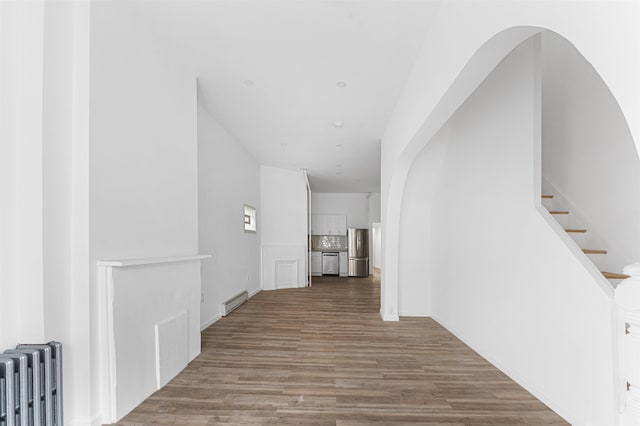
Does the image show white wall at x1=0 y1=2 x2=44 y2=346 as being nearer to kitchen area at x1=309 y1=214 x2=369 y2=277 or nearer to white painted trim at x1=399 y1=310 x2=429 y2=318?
white painted trim at x1=399 y1=310 x2=429 y2=318

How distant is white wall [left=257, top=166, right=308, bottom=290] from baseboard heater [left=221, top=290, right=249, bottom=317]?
1.77 metres

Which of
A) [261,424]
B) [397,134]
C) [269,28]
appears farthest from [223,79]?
Answer: [261,424]

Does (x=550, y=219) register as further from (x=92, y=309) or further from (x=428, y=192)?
(x=92, y=309)

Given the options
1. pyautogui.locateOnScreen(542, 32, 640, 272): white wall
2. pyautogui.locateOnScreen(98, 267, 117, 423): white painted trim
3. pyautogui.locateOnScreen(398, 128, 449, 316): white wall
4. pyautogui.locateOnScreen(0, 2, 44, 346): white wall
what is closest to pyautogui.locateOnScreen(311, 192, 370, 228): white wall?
pyautogui.locateOnScreen(398, 128, 449, 316): white wall

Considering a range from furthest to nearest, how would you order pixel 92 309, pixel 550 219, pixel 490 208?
pixel 490 208 < pixel 550 219 < pixel 92 309

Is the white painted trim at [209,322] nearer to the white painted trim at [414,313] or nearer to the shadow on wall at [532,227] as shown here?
the white painted trim at [414,313]

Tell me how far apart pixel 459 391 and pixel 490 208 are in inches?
68.4

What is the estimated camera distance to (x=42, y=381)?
1.62m

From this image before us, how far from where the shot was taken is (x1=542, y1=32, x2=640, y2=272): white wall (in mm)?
2420

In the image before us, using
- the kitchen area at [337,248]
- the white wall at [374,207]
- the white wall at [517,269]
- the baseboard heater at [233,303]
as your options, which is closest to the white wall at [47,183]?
the baseboard heater at [233,303]

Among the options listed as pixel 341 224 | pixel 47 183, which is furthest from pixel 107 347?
pixel 341 224

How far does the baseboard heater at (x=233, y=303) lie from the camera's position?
4871mm

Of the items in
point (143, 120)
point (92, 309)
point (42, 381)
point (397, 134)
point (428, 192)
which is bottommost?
point (42, 381)

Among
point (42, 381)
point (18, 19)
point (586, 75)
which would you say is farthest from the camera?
point (586, 75)
